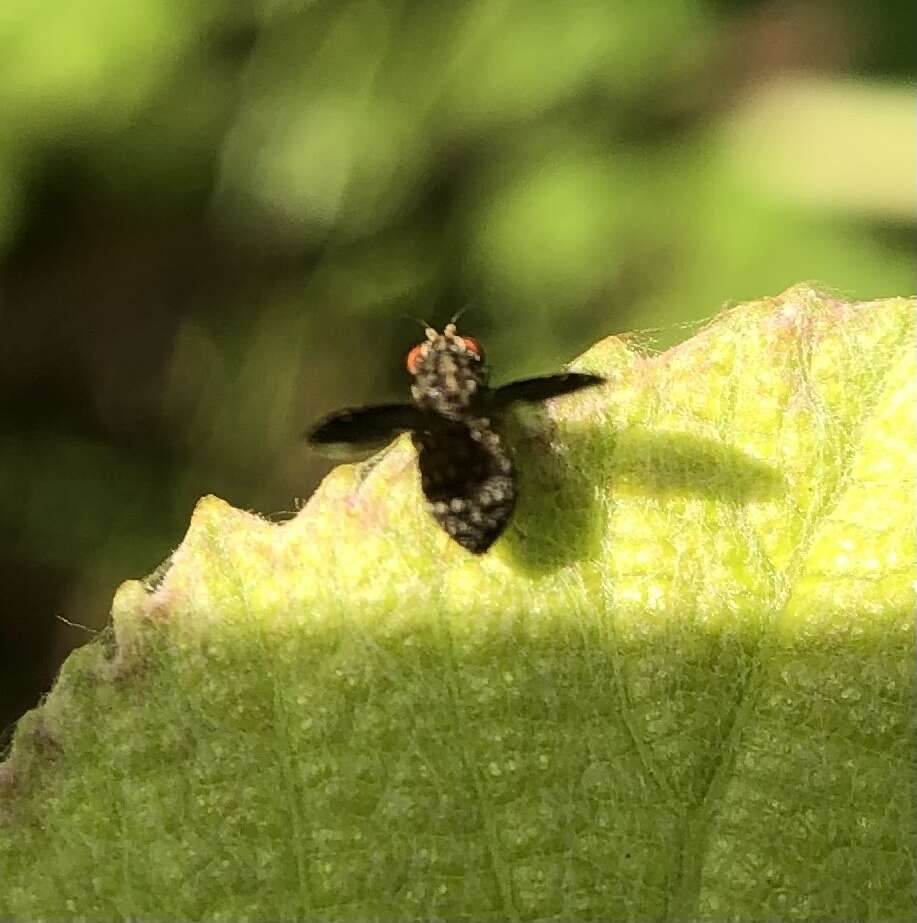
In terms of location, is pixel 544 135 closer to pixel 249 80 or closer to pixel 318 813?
pixel 249 80

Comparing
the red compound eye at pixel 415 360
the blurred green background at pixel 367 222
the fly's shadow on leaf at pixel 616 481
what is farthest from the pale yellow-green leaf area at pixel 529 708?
the blurred green background at pixel 367 222

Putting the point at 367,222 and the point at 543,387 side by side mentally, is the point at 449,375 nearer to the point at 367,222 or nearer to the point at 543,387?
the point at 543,387

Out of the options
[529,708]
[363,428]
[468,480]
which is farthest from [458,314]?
[529,708]

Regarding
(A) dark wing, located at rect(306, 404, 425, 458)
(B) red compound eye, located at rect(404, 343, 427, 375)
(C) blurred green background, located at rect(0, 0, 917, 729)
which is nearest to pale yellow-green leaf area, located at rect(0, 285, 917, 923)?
(A) dark wing, located at rect(306, 404, 425, 458)

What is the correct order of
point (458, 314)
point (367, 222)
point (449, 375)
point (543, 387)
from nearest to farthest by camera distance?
point (543, 387)
point (449, 375)
point (458, 314)
point (367, 222)

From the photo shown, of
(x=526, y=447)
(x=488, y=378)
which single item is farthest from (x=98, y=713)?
(x=488, y=378)

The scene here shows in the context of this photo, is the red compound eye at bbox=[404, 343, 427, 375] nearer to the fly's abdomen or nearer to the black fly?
the black fly

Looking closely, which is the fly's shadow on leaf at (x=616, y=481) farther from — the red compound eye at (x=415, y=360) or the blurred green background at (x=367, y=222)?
the blurred green background at (x=367, y=222)

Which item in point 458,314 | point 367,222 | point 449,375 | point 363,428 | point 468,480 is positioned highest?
point 367,222
